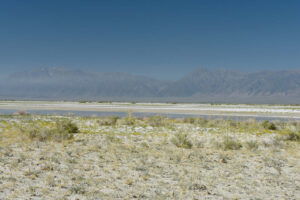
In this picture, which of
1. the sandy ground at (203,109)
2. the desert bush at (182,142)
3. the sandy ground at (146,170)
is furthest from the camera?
the sandy ground at (203,109)

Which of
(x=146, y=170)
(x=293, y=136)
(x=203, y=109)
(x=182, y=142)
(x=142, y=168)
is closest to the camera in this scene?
(x=146, y=170)

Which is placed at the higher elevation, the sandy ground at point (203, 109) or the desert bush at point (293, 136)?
the sandy ground at point (203, 109)

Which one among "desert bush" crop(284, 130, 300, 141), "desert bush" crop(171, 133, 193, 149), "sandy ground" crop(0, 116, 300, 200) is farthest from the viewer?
"desert bush" crop(284, 130, 300, 141)

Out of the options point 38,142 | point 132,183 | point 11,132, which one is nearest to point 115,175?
point 132,183

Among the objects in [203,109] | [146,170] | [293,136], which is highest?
[203,109]

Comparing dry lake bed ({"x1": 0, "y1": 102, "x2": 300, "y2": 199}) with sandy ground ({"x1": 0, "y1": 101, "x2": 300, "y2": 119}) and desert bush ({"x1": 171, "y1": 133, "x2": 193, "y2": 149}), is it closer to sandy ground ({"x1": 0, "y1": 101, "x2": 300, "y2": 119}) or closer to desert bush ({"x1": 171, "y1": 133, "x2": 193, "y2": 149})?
desert bush ({"x1": 171, "y1": 133, "x2": 193, "y2": 149})

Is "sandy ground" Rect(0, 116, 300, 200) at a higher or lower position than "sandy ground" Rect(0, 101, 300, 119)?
lower

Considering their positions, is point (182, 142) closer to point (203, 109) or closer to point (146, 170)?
point (146, 170)

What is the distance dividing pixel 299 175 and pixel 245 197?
250 centimetres

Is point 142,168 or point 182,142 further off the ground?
point 182,142

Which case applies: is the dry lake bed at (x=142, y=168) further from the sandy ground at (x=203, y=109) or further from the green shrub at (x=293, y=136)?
the sandy ground at (x=203, y=109)

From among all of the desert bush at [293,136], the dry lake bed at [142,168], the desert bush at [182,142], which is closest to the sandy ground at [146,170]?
the dry lake bed at [142,168]

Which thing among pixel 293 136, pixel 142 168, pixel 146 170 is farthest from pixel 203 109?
pixel 146 170

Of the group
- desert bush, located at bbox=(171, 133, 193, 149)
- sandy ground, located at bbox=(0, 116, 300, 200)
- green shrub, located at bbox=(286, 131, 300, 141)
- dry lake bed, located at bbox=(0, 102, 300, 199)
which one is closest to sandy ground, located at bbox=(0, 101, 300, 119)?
green shrub, located at bbox=(286, 131, 300, 141)
